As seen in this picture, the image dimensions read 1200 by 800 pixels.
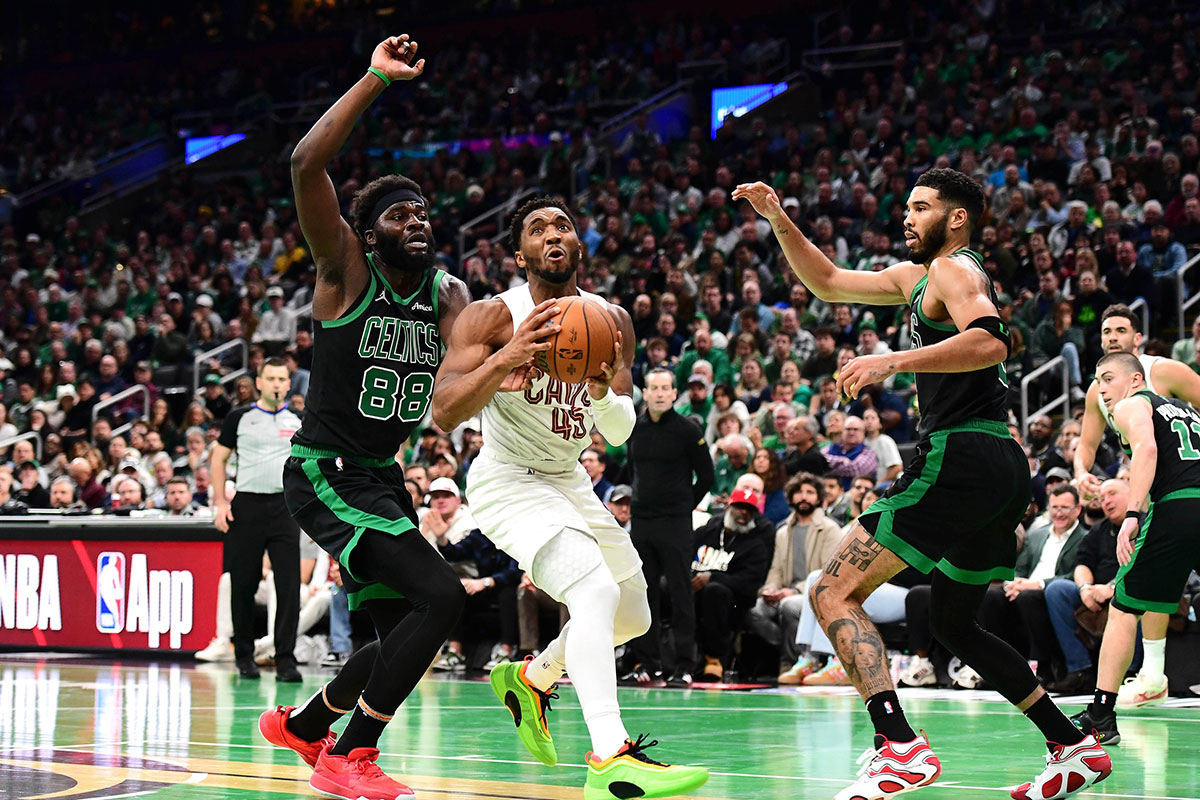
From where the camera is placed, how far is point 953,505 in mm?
5367

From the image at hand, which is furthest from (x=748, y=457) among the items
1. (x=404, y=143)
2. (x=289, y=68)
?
(x=289, y=68)

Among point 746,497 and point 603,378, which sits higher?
point 603,378

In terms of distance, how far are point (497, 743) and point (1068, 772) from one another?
2.99 m

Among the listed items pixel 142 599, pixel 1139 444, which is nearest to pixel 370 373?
pixel 1139 444

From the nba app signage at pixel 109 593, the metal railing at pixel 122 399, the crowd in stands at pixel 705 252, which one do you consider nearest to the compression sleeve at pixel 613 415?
the crowd in stands at pixel 705 252

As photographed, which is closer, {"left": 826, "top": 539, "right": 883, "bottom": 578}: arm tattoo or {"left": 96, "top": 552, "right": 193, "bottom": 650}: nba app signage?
{"left": 826, "top": 539, "right": 883, "bottom": 578}: arm tattoo

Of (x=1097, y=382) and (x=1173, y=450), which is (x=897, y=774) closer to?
(x=1173, y=450)

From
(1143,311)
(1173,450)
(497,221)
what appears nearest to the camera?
(1173,450)

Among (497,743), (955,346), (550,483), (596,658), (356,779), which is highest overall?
(955,346)

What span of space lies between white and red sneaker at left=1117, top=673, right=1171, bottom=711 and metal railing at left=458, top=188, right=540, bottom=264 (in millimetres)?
13736

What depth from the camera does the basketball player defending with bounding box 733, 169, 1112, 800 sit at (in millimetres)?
5203

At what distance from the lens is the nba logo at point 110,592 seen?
13.1m

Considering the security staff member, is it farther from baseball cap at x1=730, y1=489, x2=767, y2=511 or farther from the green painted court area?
the green painted court area

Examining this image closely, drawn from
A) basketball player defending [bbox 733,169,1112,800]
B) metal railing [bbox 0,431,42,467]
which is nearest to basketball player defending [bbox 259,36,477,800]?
basketball player defending [bbox 733,169,1112,800]
